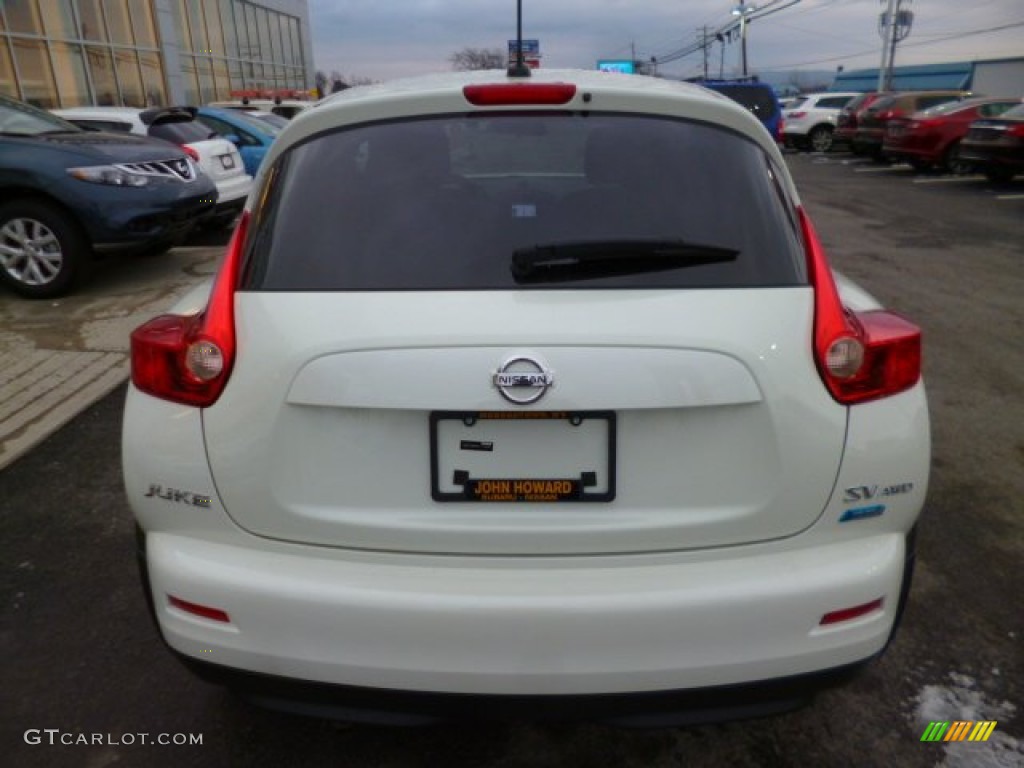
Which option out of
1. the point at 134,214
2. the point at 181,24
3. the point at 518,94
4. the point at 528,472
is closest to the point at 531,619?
the point at 528,472

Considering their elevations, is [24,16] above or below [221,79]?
above

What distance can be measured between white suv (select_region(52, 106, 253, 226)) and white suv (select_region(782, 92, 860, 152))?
21658 mm

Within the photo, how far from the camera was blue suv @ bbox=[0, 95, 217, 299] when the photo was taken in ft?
22.2

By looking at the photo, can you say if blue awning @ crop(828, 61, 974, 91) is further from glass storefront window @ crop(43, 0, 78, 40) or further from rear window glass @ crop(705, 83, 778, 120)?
glass storefront window @ crop(43, 0, 78, 40)

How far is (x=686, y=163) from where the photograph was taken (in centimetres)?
206

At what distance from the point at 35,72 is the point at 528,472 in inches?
786

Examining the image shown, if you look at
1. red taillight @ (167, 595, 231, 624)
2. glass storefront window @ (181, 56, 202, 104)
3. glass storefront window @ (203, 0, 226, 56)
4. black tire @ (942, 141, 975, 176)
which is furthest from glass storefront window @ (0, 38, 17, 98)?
black tire @ (942, 141, 975, 176)

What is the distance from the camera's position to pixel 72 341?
19.4 feet

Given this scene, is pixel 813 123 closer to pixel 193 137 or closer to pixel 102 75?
pixel 102 75

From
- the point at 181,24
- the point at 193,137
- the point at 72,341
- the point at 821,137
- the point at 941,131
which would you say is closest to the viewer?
the point at 72,341

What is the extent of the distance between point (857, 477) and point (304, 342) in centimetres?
124

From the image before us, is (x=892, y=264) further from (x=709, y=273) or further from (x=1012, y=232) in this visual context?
(x=709, y=273)

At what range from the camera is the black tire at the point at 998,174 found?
15555 mm

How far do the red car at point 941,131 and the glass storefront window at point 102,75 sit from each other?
1854 centimetres
